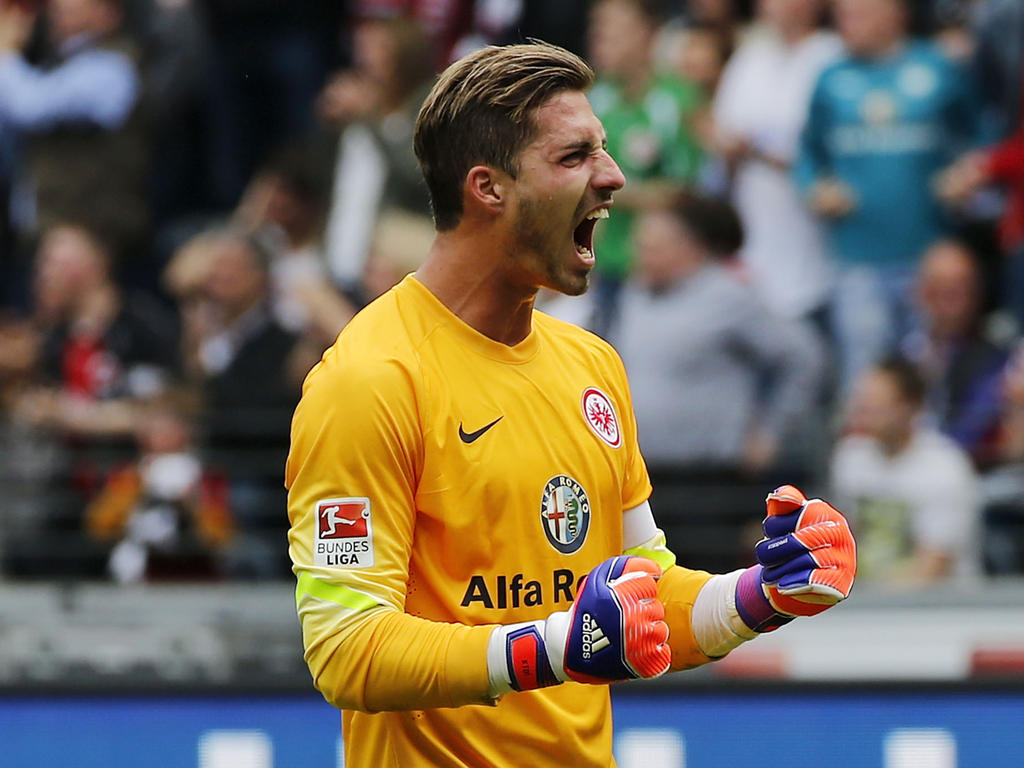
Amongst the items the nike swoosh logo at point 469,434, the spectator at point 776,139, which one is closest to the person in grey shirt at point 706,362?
the spectator at point 776,139

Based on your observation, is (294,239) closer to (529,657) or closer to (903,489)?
(903,489)

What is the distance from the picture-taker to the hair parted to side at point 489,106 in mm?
3545

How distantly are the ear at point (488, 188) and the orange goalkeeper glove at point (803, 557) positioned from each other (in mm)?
811

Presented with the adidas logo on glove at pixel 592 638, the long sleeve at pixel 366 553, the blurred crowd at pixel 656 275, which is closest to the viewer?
the adidas logo on glove at pixel 592 638

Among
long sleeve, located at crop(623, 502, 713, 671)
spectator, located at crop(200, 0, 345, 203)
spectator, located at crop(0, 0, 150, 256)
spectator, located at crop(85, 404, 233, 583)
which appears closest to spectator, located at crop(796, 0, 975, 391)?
spectator, located at crop(85, 404, 233, 583)

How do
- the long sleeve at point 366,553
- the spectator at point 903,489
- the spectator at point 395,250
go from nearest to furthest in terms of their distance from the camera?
the long sleeve at point 366,553 → the spectator at point 903,489 → the spectator at point 395,250

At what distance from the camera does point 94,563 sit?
8047 millimetres

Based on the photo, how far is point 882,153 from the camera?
27.5 ft

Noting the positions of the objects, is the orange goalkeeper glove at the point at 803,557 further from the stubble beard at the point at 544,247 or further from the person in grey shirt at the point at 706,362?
the person in grey shirt at the point at 706,362

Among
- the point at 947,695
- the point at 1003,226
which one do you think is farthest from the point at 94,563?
the point at 1003,226

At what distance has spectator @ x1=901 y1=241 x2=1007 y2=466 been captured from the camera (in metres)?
7.72

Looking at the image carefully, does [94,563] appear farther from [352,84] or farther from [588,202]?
[588,202]

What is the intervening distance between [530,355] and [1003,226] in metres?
4.98

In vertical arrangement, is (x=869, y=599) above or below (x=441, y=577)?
above
